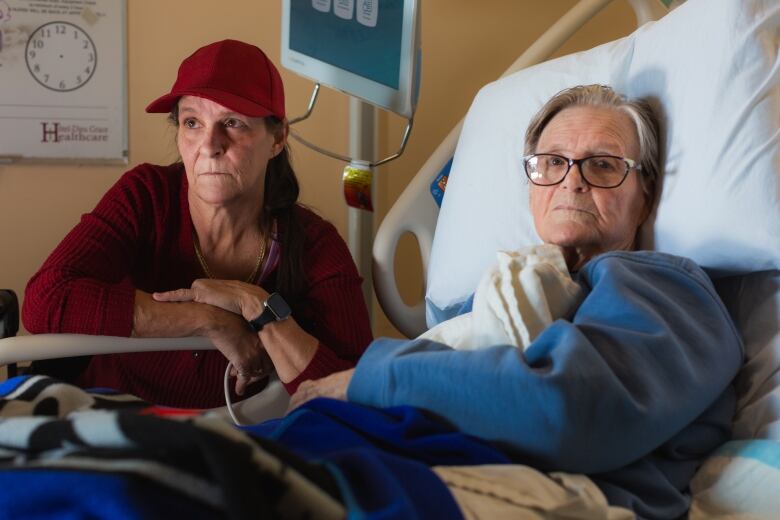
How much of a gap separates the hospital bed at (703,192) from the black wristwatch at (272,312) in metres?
0.13

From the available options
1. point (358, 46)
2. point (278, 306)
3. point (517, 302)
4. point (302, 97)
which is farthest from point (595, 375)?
point (302, 97)

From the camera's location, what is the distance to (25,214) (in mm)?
1989

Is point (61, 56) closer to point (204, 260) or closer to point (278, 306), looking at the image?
point (204, 260)

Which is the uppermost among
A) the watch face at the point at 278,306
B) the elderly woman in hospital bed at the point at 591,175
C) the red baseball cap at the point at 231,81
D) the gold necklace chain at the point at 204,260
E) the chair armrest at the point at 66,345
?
the red baseball cap at the point at 231,81

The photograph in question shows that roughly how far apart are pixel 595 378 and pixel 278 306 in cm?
79

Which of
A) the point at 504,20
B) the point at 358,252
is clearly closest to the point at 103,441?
the point at 358,252

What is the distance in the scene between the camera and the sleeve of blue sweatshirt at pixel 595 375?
81cm

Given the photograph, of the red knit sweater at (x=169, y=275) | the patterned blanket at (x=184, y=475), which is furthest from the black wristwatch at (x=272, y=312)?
the patterned blanket at (x=184, y=475)

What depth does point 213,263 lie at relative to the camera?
165 cm

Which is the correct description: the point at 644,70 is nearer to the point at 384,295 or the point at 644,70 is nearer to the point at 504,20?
the point at 384,295

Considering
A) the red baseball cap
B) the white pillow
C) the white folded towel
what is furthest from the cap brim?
the white folded towel

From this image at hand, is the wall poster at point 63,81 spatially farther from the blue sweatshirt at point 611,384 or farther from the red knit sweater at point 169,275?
the blue sweatshirt at point 611,384

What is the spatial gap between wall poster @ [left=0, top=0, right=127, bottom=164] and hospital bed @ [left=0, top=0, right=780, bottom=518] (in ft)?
2.80

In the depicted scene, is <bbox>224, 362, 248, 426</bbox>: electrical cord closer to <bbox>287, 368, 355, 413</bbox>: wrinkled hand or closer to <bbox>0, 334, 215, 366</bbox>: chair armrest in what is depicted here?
<bbox>0, 334, 215, 366</bbox>: chair armrest
